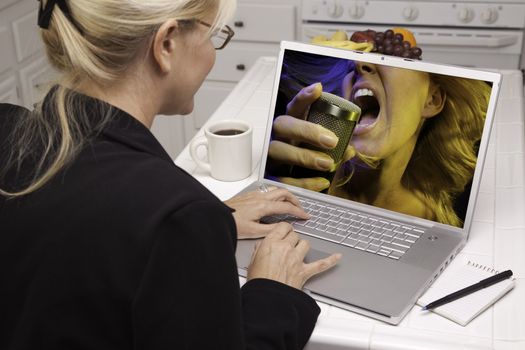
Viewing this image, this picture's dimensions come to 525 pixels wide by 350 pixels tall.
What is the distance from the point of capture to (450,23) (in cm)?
266

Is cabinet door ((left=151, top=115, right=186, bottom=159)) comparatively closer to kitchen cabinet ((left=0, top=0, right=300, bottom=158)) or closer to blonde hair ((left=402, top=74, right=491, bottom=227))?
kitchen cabinet ((left=0, top=0, right=300, bottom=158))

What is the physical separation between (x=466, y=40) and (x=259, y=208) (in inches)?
66.1

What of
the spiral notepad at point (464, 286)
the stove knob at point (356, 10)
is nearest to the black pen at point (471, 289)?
the spiral notepad at point (464, 286)

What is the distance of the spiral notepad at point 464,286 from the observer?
1023 millimetres

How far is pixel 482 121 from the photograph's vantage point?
1199 millimetres

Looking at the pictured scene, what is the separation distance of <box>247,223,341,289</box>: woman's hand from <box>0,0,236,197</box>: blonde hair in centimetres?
35

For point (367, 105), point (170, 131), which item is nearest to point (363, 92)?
point (367, 105)

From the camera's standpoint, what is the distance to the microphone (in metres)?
1.30

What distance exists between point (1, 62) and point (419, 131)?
1.62 meters

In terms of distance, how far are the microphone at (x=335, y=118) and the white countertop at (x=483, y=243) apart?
0.65 feet

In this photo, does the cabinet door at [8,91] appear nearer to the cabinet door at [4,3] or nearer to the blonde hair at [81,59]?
the cabinet door at [4,3]

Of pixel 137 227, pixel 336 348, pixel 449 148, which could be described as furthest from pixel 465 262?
pixel 137 227

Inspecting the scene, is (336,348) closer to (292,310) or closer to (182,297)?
(292,310)

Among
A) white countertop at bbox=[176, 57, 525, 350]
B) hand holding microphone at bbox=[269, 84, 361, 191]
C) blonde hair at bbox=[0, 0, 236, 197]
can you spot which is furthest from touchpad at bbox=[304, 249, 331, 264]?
blonde hair at bbox=[0, 0, 236, 197]
